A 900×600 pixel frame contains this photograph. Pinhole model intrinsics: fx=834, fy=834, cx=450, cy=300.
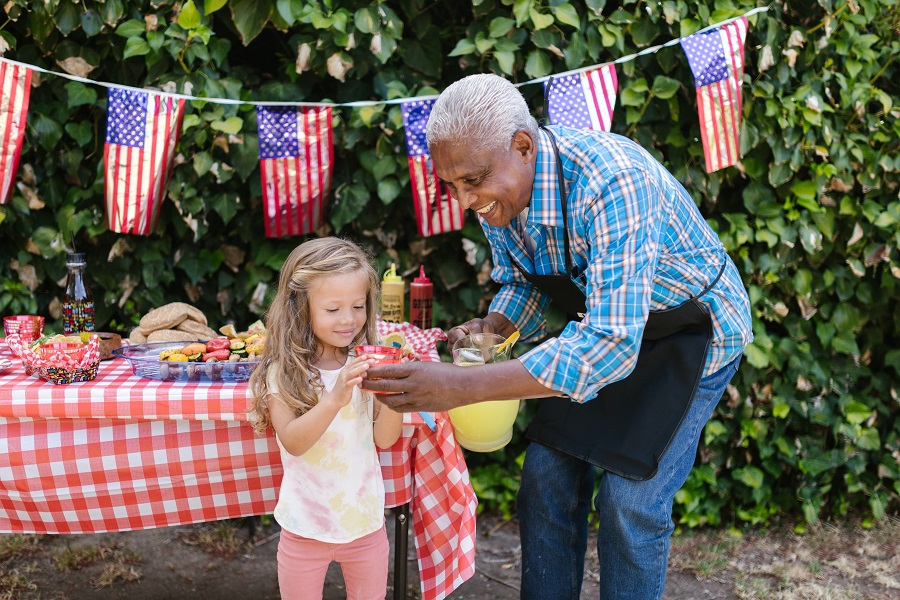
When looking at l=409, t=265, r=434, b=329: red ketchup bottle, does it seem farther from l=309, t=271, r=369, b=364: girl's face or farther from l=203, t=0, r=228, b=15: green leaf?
l=203, t=0, r=228, b=15: green leaf

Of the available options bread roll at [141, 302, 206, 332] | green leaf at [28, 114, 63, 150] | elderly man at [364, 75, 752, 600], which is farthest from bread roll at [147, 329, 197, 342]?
green leaf at [28, 114, 63, 150]

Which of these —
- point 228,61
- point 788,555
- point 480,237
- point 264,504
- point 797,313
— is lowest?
point 788,555

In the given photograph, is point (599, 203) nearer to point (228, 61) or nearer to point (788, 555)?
point (228, 61)

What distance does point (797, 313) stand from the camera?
11.1 ft

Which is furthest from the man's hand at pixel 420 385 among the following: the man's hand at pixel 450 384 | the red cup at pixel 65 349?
the red cup at pixel 65 349

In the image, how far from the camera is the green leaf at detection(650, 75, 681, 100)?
3.00 metres

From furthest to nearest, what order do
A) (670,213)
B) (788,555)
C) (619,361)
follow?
(788,555) < (670,213) < (619,361)

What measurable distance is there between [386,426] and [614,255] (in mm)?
741

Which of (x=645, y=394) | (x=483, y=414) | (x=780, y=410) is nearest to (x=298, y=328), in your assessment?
(x=483, y=414)

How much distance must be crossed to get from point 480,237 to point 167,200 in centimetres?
118

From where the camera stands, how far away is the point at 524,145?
72.9 inches

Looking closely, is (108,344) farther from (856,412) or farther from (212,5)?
(856,412)

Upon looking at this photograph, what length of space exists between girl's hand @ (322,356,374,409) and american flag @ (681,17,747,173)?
173cm

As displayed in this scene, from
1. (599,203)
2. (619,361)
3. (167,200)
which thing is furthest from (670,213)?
(167,200)
